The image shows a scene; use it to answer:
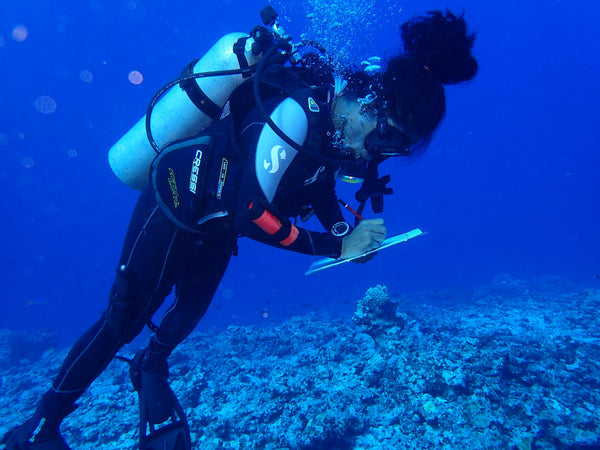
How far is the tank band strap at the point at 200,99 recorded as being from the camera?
2727 mm

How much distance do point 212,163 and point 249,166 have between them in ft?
1.83

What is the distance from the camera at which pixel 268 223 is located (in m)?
2.10

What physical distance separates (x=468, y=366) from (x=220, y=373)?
6.05 meters

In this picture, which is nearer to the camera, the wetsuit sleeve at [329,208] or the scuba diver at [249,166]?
the scuba diver at [249,166]

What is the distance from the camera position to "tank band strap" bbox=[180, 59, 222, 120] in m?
2.73

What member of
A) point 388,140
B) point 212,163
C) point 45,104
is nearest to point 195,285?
point 212,163

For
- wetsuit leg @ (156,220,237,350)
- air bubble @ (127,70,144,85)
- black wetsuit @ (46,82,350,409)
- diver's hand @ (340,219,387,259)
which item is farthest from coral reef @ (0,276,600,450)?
air bubble @ (127,70,144,85)

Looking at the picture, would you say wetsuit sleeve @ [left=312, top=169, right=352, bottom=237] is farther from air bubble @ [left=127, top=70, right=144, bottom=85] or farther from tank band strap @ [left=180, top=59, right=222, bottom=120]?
air bubble @ [left=127, top=70, right=144, bottom=85]

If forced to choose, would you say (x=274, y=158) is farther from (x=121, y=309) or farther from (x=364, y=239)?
(x=121, y=309)

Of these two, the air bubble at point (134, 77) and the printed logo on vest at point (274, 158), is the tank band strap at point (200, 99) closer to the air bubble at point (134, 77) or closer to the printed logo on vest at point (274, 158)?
the printed logo on vest at point (274, 158)

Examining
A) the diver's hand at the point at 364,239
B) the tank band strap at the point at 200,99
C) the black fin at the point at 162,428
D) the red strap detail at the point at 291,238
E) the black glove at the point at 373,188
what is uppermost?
the tank band strap at the point at 200,99

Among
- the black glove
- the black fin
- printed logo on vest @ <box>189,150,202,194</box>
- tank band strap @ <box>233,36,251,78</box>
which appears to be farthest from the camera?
the black fin

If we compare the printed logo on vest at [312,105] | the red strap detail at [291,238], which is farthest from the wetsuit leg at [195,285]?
the printed logo on vest at [312,105]

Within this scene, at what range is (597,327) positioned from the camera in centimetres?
1015
